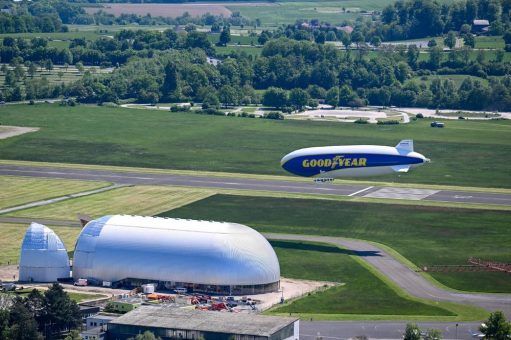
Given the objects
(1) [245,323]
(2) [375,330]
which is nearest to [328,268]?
(2) [375,330]

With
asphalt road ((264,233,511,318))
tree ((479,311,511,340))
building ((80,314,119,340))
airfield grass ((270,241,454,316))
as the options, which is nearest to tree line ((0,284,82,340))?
building ((80,314,119,340))

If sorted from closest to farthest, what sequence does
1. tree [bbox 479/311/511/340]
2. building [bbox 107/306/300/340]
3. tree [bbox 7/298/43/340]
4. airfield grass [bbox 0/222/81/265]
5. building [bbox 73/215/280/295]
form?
1. building [bbox 107/306/300/340]
2. tree [bbox 7/298/43/340]
3. tree [bbox 479/311/511/340]
4. building [bbox 73/215/280/295]
5. airfield grass [bbox 0/222/81/265]

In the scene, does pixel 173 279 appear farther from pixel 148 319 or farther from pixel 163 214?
pixel 163 214

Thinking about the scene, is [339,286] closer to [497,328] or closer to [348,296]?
[348,296]

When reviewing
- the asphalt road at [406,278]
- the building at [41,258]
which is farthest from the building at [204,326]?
the building at [41,258]

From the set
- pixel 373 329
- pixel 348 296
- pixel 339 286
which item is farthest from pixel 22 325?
pixel 339 286

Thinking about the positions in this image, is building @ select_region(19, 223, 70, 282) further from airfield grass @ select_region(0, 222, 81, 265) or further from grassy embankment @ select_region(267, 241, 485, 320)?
grassy embankment @ select_region(267, 241, 485, 320)

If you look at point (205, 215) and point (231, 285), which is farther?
point (205, 215)
